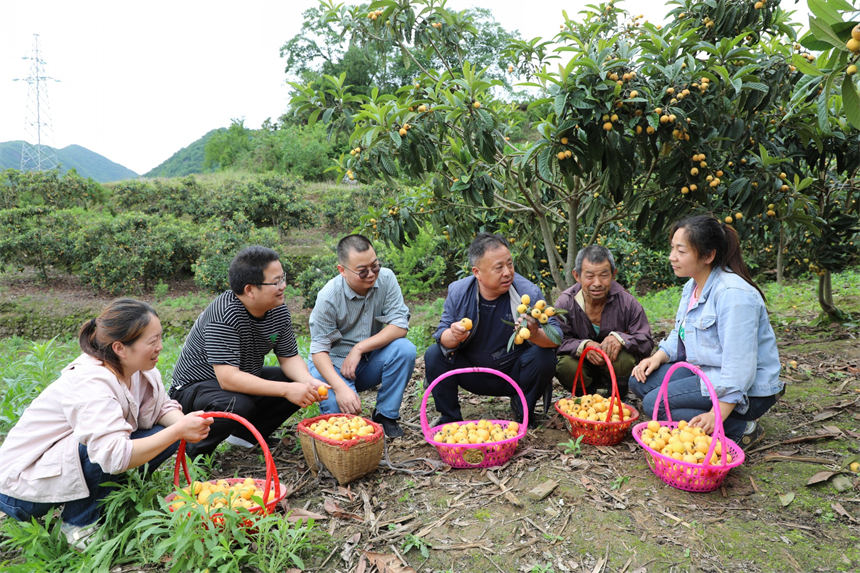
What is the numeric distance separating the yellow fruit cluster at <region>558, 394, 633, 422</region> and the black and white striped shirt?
159 centimetres

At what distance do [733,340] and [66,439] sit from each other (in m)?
2.86

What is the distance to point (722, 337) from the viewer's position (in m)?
2.64

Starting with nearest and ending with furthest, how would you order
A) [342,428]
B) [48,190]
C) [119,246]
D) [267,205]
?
[342,428]
[119,246]
[267,205]
[48,190]

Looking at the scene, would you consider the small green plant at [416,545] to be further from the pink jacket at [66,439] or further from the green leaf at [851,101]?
the green leaf at [851,101]

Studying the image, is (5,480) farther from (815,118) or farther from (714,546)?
(815,118)

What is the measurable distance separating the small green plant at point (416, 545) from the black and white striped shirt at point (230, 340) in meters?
1.27

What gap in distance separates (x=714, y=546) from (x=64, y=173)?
1372 centimetres

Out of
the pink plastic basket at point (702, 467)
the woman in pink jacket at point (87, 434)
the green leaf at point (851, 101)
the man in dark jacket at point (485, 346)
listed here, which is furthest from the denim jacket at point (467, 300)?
the green leaf at point (851, 101)

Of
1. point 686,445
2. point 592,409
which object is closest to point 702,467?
point 686,445

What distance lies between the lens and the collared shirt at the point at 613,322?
133 inches

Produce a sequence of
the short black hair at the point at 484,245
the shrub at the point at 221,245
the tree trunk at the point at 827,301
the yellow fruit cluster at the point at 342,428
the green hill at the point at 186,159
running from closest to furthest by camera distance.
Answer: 1. the yellow fruit cluster at the point at 342,428
2. the short black hair at the point at 484,245
3. the tree trunk at the point at 827,301
4. the shrub at the point at 221,245
5. the green hill at the point at 186,159

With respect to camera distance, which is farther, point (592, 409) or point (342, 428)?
point (592, 409)

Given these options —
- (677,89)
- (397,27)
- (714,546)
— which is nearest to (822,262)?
(677,89)

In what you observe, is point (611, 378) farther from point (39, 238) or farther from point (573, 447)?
point (39, 238)
